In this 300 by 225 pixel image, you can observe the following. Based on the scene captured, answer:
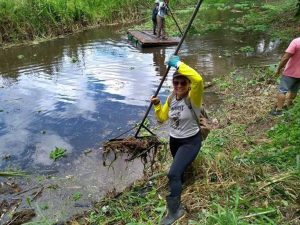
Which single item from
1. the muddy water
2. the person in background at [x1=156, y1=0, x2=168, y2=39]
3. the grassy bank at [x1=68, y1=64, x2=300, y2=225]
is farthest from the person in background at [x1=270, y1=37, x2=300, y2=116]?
the person in background at [x1=156, y1=0, x2=168, y2=39]

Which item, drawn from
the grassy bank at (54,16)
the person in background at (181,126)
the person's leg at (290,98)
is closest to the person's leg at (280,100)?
the person's leg at (290,98)

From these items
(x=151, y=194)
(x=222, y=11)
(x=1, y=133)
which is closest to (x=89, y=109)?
(x=1, y=133)

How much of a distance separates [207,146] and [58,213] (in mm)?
2233

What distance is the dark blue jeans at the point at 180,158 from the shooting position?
12.5 feet

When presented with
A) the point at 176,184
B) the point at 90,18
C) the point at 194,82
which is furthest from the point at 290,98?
the point at 90,18

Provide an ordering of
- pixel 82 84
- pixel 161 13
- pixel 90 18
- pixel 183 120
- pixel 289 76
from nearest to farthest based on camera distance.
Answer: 1. pixel 183 120
2. pixel 289 76
3. pixel 82 84
4. pixel 161 13
5. pixel 90 18

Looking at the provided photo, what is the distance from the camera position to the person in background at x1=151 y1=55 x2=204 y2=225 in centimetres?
379

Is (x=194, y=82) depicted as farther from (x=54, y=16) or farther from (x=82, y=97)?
(x=54, y=16)

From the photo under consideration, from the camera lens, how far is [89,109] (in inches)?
326

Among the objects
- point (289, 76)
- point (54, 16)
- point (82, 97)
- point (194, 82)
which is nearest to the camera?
point (194, 82)

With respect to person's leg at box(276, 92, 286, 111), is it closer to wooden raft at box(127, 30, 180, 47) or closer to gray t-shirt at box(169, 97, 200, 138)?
gray t-shirt at box(169, 97, 200, 138)

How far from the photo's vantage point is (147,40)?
1328 centimetres

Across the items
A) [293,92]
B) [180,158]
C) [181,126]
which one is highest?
[181,126]

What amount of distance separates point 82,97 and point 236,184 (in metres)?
5.67
